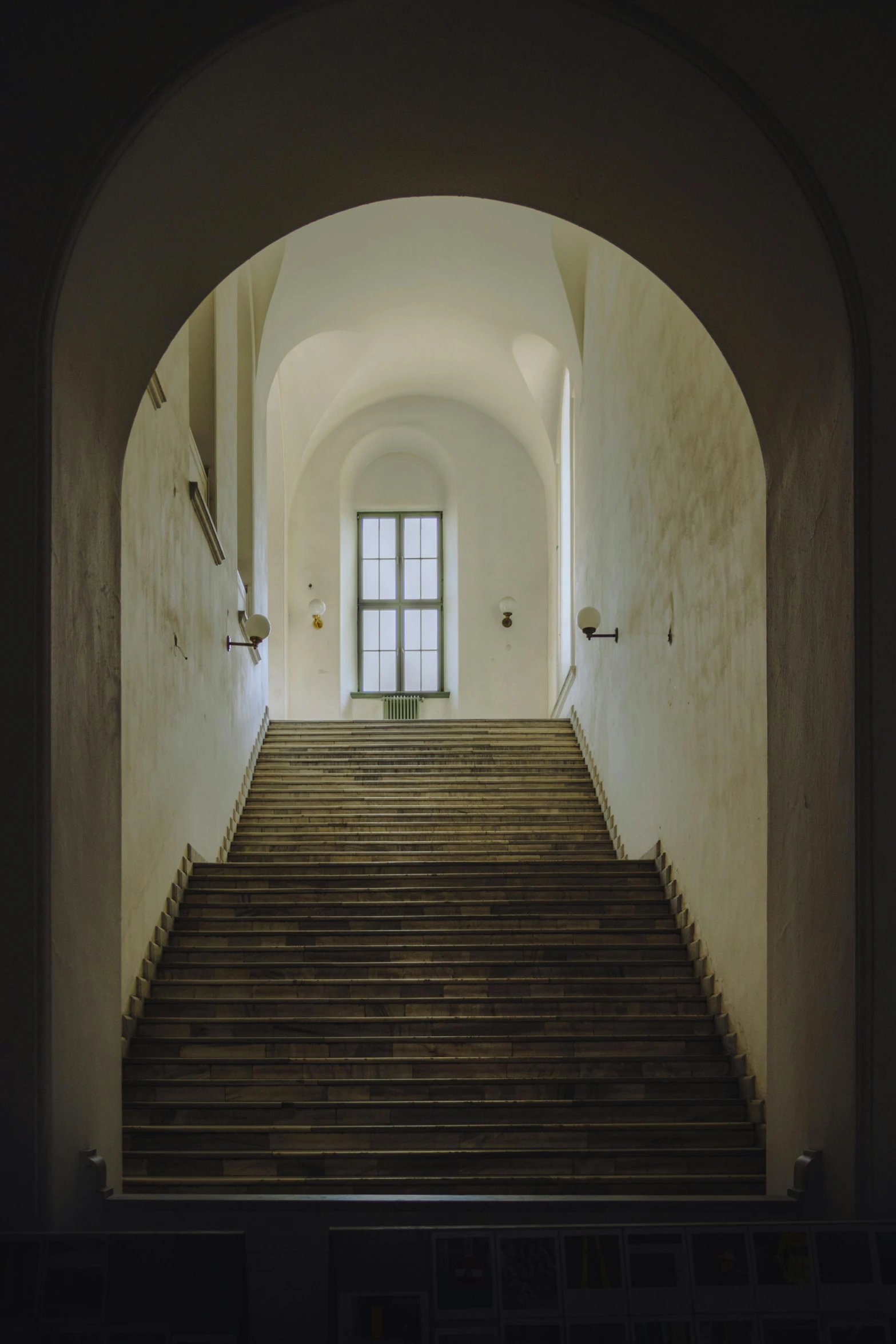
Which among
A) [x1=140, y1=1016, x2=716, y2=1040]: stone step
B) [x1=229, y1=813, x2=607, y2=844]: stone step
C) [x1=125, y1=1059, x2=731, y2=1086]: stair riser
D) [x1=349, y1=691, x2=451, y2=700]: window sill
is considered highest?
[x1=349, y1=691, x2=451, y2=700]: window sill

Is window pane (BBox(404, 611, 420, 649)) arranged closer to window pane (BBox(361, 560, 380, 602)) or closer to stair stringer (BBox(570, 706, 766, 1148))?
window pane (BBox(361, 560, 380, 602))

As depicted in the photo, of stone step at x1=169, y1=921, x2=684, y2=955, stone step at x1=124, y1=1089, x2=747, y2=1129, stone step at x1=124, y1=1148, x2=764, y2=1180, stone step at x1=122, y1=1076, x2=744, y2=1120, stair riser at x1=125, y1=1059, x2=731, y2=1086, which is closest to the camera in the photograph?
stone step at x1=124, y1=1148, x2=764, y2=1180

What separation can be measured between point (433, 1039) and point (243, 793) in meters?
6.00

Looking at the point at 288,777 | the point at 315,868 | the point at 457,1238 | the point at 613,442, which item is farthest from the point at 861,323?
the point at 288,777

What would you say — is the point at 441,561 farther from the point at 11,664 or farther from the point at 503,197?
the point at 11,664

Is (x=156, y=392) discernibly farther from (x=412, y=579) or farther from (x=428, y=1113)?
(x=412, y=579)

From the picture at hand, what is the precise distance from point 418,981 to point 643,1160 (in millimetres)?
1906

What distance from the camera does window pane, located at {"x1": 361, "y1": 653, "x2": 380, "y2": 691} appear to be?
72.1 feet

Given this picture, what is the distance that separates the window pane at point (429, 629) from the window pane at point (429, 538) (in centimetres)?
98

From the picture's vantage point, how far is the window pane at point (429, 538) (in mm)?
22203

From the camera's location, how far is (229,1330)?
292 cm

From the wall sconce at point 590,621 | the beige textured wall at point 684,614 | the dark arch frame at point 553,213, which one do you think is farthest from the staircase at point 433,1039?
the wall sconce at point 590,621

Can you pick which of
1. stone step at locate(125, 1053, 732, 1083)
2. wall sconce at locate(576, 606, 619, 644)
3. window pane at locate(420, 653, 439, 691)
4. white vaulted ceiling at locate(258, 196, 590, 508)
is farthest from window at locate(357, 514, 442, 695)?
stone step at locate(125, 1053, 732, 1083)

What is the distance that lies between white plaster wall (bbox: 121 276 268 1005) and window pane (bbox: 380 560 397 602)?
359 inches
